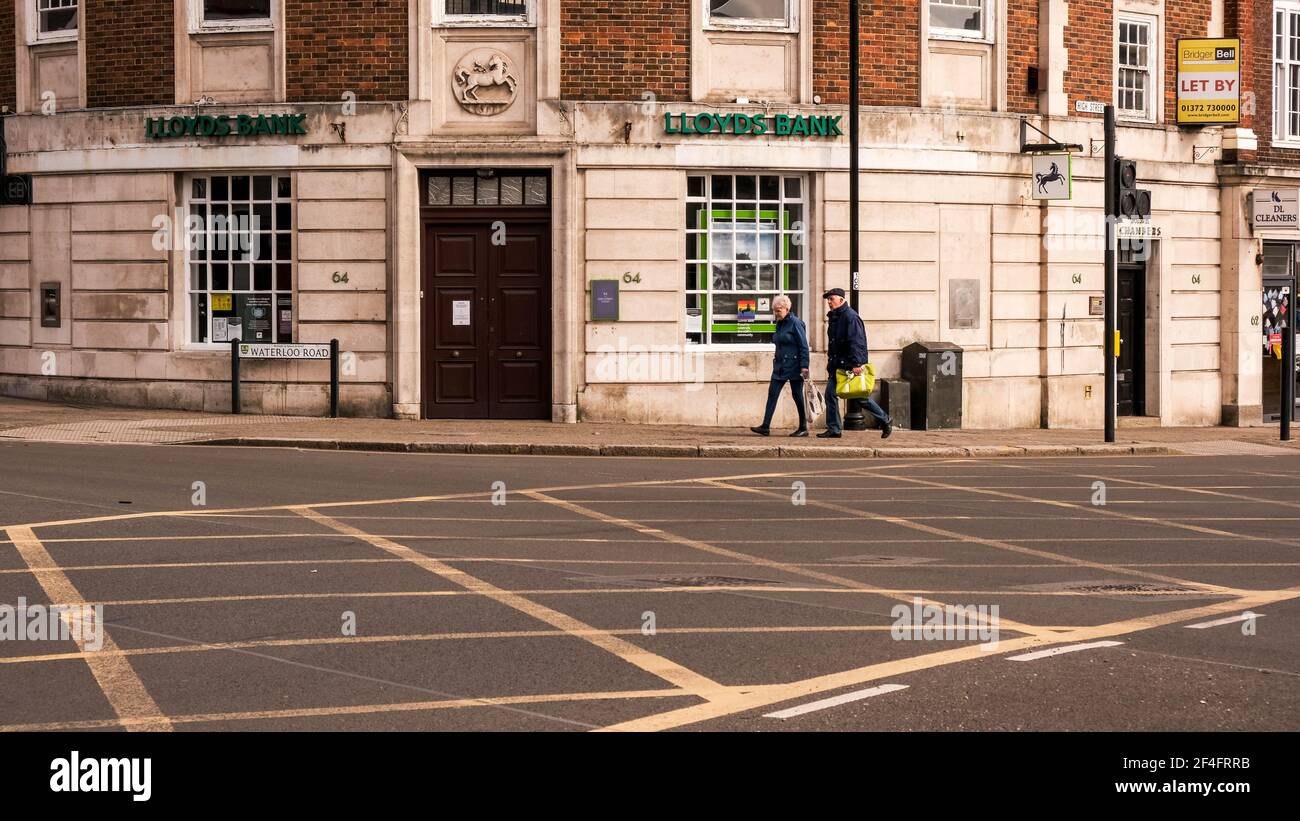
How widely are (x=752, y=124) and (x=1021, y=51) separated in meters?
4.57

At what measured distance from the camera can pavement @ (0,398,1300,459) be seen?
1938 centimetres

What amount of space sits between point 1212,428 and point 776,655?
20.3m

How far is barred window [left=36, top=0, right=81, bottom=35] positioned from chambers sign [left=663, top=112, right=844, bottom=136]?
28.7 ft

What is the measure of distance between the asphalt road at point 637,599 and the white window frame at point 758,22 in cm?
877

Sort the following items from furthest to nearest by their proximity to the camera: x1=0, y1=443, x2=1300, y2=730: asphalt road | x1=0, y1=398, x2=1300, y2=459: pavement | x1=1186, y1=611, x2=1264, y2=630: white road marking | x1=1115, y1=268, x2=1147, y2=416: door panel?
x1=1115, y1=268, x2=1147, y2=416: door panel, x1=0, y1=398, x2=1300, y2=459: pavement, x1=1186, y1=611, x2=1264, y2=630: white road marking, x1=0, y1=443, x2=1300, y2=730: asphalt road

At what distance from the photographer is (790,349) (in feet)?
69.2

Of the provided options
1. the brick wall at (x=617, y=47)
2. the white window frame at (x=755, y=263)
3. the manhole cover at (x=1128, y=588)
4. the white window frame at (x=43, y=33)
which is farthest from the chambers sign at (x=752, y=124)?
the manhole cover at (x=1128, y=588)

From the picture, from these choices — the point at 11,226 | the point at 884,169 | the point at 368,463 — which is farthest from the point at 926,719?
the point at 11,226

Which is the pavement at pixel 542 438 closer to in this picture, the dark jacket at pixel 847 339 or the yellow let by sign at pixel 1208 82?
the dark jacket at pixel 847 339

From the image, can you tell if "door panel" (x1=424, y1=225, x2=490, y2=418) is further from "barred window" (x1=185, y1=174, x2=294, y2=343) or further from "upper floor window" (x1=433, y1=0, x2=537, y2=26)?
"upper floor window" (x1=433, y1=0, x2=537, y2=26)

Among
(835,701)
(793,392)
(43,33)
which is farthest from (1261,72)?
(835,701)

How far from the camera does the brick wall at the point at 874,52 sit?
2348 centimetres

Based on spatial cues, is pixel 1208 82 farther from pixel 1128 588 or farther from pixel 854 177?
pixel 1128 588

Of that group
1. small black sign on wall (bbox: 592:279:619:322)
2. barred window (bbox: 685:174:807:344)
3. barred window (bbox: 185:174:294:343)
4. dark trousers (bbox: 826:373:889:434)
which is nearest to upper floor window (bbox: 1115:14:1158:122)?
barred window (bbox: 685:174:807:344)
